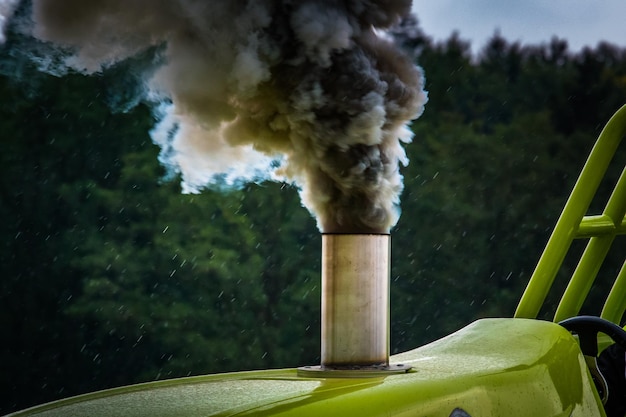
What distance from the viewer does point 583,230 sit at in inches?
159

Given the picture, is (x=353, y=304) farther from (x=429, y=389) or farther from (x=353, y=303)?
(x=429, y=389)

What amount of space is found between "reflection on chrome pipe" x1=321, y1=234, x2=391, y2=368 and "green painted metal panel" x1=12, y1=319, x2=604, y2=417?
0.15 metres

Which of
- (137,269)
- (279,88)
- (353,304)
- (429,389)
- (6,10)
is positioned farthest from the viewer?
(137,269)

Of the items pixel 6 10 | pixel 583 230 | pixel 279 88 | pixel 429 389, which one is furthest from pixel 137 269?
pixel 429 389

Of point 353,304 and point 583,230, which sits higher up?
point 583,230

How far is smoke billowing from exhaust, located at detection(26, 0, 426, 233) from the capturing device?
3.06 metres

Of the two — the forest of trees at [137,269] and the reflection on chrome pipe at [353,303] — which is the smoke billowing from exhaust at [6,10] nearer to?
the reflection on chrome pipe at [353,303]

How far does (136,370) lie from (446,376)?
17.5 meters

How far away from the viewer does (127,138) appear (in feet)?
64.9

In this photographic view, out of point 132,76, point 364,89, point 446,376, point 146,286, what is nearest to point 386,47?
point 364,89

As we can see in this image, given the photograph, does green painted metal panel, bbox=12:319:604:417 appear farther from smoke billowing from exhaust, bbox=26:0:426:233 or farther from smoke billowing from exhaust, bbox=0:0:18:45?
smoke billowing from exhaust, bbox=0:0:18:45

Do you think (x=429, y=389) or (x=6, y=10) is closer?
(x=429, y=389)

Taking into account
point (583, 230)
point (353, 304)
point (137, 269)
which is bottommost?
point (353, 304)

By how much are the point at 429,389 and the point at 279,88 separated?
119 centimetres
